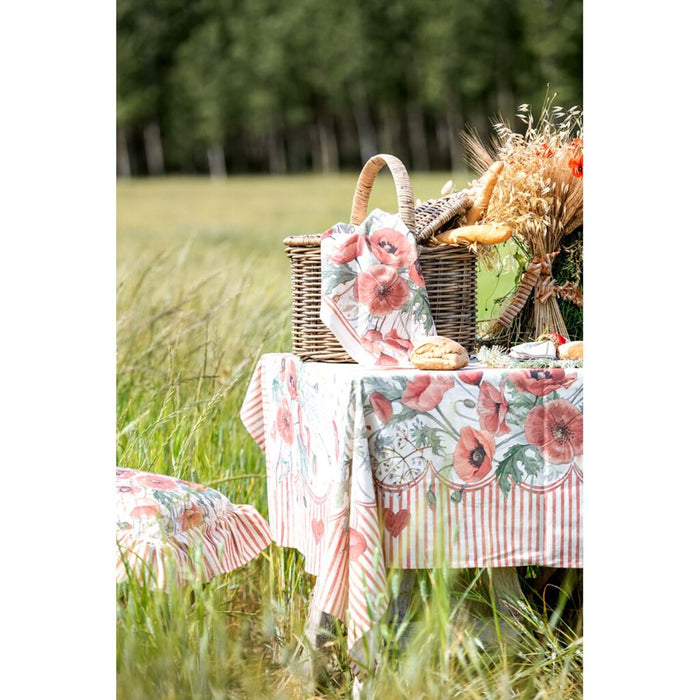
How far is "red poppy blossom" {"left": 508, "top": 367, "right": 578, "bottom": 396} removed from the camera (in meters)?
1.97

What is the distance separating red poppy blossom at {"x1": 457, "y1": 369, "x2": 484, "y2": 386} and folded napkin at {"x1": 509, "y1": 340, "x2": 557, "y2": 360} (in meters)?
0.20

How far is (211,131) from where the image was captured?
81.0 feet

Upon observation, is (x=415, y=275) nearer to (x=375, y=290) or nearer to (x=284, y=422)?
(x=375, y=290)

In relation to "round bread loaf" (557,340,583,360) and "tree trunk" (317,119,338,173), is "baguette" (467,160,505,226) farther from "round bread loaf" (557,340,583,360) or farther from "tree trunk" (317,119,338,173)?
"tree trunk" (317,119,338,173)

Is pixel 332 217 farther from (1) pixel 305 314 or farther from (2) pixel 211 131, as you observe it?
(1) pixel 305 314

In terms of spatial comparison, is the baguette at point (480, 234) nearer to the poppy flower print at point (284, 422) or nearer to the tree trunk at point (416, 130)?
the poppy flower print at point (284, 422)

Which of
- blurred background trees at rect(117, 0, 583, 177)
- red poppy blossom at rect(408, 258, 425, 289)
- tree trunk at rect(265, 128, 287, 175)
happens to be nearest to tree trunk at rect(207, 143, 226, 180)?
blurred background trees at rect(117, 0, 583, 177)

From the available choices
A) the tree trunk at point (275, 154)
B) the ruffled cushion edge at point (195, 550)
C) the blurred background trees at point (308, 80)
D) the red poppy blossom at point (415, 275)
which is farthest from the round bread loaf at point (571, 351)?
the tree trunk at point (275, 154)

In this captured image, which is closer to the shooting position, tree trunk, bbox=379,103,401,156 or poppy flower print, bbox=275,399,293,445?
poppy flower print, bbox=275,399,293,445

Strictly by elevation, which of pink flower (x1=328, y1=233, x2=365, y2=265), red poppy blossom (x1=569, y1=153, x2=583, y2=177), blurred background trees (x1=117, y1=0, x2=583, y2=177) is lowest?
pink flower (x1=328, y1=233, x2=365, y2=265)

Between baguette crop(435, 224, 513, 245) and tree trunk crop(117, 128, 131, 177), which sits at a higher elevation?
tree trunk crop(117, 128, 131, 177)

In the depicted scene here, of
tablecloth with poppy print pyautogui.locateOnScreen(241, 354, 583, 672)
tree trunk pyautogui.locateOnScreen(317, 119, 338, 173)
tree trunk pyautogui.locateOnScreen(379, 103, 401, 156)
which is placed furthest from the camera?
tree trunk pyautogui.locateOnScreen(317, 119, 338, 173)
